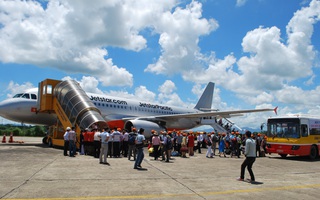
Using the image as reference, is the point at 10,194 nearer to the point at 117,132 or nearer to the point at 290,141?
the point at 117,132

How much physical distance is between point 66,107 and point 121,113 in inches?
310

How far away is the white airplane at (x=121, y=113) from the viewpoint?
20859 mm

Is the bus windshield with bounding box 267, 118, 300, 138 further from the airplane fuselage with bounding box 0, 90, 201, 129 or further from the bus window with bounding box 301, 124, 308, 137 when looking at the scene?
the airplane fuselage with bounding box 0, 90, 201, 129

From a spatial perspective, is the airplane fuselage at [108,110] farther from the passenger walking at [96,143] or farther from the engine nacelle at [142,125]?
the passenger walking at [96,143]

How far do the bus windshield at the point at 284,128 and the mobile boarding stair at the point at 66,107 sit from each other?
10528mm

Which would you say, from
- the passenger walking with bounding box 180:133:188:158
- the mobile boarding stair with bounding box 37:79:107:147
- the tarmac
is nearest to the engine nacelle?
the mobile boarding stair with bounding box 37:79:107:147

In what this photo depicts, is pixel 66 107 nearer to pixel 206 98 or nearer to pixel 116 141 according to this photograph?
pixel 116 141

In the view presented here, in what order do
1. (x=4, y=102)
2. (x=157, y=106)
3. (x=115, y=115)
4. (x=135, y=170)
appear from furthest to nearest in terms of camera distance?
(x=157, y=106) → (x=115, y=115) → (x=4, y=102) → (x=135, y=170)

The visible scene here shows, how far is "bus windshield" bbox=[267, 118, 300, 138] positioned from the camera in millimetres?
17844

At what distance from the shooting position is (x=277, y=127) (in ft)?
61.3

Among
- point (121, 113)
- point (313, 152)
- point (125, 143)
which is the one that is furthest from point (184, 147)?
point (121, 113)

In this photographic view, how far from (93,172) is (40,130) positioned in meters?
44.2

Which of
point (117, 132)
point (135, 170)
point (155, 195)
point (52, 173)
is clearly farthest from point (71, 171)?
point (117, 132)

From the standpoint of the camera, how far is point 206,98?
44.4 meters
